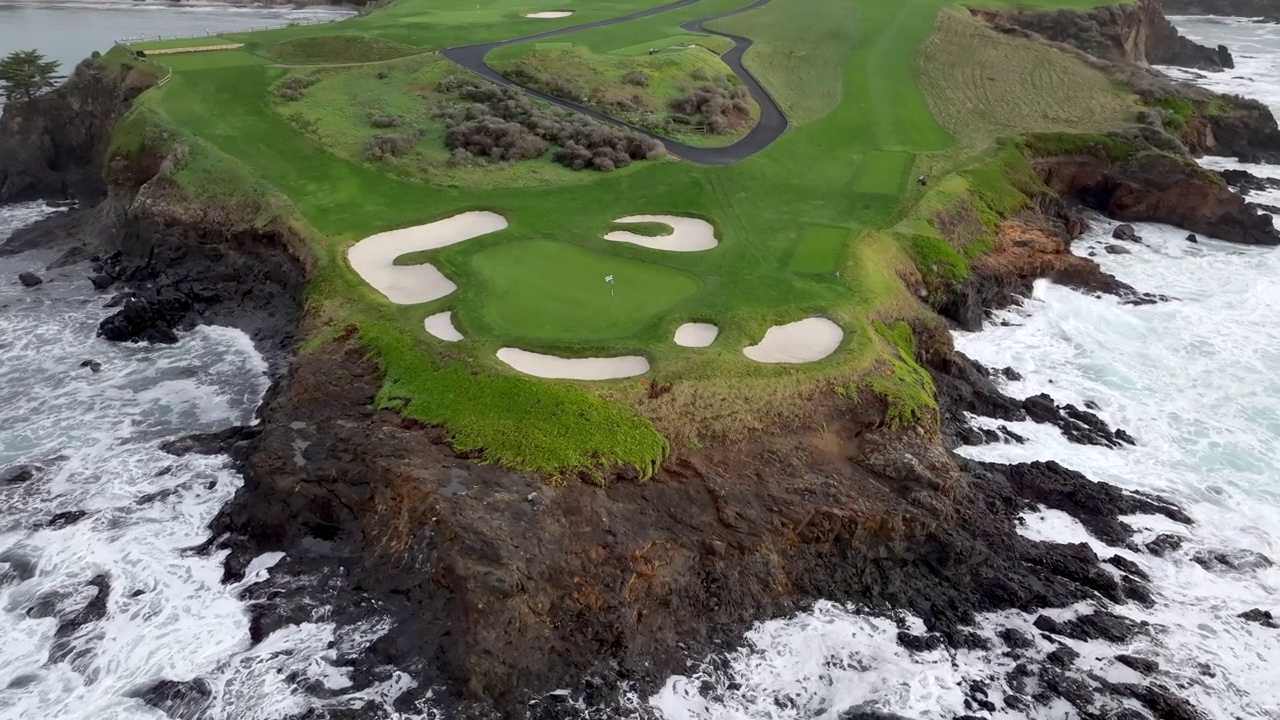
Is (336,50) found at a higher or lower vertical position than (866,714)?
higher

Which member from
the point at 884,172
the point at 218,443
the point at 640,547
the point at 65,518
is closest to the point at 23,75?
the point at 218,443

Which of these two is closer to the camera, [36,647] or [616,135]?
[36,647]

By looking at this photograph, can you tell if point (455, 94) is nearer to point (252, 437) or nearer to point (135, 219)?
point (135, 219)

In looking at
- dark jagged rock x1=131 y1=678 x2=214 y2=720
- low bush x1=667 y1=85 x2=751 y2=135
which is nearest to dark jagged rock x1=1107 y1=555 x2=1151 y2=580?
dark jagged rock x1=131 y1=678 x2=214 y2=720

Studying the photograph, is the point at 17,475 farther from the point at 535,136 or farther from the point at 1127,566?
the point at 1127,566

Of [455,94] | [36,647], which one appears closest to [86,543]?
[36,647]

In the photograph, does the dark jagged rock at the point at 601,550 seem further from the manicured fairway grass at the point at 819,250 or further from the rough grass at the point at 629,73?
the rough grass at the point at 629,73

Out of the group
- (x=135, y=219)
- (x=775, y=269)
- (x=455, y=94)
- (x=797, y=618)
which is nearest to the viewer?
(x=797, y=618)
